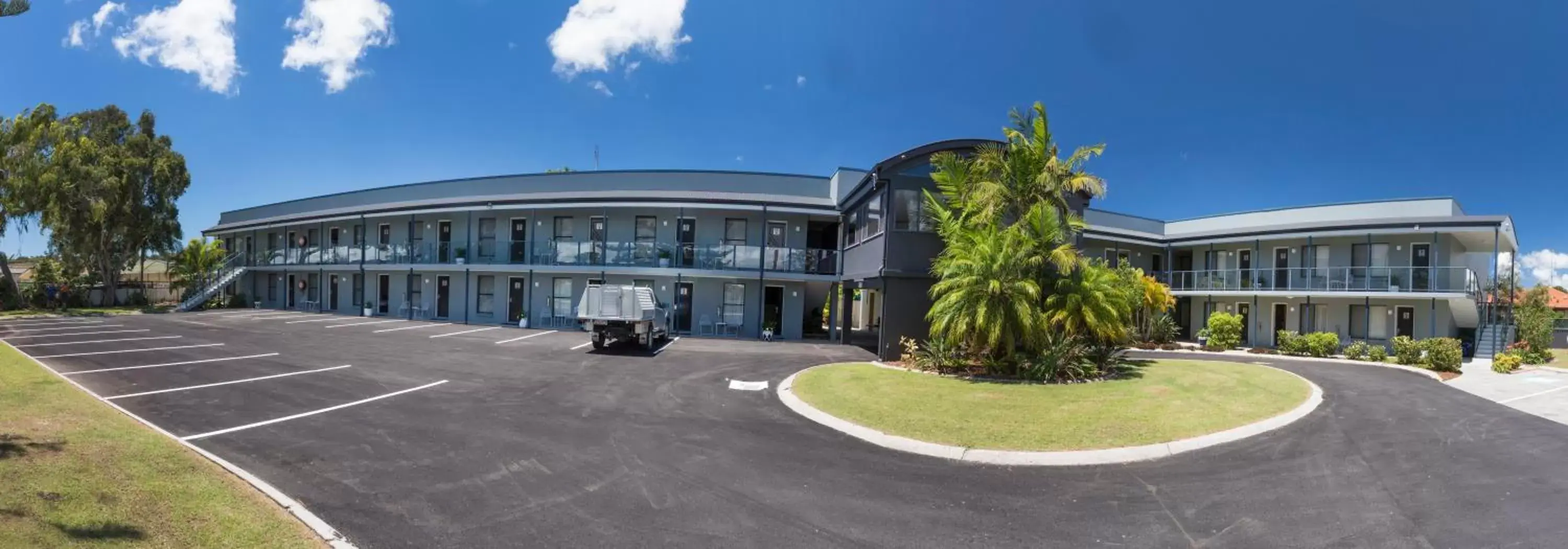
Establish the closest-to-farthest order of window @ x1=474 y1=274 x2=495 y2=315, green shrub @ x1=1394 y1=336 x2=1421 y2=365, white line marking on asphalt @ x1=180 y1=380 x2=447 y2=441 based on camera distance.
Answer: white line marking on asphalt @ x1=180 y1=380 x2=447 y2=441
green shrub @ x1=1394 y1=336 x2=1421 y2=365
window @ x1=474 y1=274 x2=495 y2=315

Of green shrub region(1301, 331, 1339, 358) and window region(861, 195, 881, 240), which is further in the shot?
green shrub region(1301, 331, 1339, 358)

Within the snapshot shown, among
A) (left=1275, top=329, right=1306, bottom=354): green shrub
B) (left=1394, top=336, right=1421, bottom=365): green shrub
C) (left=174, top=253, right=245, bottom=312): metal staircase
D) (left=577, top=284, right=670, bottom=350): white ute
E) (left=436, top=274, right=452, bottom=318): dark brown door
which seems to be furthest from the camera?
(left=174, top=253, right=245, bottom=312): metal staircase

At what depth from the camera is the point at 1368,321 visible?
24031mm

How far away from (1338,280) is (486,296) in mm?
36401

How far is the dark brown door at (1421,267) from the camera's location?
22.0m

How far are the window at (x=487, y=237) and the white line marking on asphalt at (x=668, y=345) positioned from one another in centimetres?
1113

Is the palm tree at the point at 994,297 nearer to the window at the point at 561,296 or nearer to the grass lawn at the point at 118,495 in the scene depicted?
the grass lawn at the point at 118,495

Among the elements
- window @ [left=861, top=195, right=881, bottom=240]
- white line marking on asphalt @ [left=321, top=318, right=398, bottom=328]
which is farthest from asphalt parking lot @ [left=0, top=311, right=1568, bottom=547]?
white line marking on asphalt @ [left=321, top=318, right=398, bottom=328]

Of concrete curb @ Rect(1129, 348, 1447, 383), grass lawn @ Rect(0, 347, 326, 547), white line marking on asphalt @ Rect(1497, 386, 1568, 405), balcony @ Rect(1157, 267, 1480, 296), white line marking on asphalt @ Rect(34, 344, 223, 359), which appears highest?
balcony @ Rect(1157, 267, 1480, 296)

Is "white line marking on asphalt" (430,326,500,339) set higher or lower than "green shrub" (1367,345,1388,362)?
lower

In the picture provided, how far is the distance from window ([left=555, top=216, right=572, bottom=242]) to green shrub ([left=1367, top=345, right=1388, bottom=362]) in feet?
98.8

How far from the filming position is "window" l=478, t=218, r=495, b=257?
28.4 metres

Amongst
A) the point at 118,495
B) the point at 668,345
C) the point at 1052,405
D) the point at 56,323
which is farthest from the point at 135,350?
the point at 1052,405

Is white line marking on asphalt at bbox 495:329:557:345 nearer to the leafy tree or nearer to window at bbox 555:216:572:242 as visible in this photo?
window at bbox 555:216:572:242
